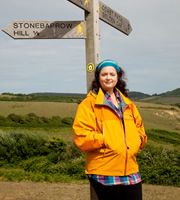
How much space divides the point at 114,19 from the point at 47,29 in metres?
1.25

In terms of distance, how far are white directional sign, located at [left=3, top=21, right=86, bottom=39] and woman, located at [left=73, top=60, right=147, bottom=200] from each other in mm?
1692

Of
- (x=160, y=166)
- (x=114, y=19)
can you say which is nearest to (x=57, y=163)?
(x=160, y=166)

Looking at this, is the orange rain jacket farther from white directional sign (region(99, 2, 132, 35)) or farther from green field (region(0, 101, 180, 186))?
green field (region(0, 101, 180, 186))

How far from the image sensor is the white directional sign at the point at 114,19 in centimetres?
448

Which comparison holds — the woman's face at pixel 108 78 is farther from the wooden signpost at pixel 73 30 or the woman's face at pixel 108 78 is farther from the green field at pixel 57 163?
the green field at pixel 57 163

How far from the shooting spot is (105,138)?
2592mm

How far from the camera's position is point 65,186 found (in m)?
6.59

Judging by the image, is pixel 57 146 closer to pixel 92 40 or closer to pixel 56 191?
pixel 56 191

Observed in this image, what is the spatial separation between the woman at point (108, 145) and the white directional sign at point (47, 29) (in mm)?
1692

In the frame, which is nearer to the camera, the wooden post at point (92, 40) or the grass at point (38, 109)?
the wooden post at point (92, 40)

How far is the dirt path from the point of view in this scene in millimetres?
5590

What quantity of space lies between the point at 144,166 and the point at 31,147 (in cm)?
457

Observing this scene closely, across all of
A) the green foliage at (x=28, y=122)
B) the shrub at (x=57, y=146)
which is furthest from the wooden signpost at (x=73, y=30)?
the green foliage at (x=28, y=122)

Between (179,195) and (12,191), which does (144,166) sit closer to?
(179,195)
